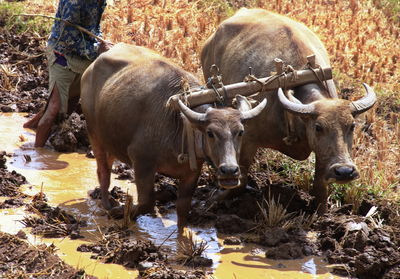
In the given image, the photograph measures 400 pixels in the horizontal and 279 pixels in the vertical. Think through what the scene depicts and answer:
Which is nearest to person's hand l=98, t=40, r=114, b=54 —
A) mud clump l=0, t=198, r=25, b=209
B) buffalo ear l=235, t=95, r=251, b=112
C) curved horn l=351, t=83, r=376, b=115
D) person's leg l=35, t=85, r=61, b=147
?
person's leg l=35, t=85, r=61, b=147

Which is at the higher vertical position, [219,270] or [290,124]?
[290,124]

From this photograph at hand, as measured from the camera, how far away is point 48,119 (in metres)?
7.80

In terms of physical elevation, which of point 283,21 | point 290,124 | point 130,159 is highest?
point 283,21

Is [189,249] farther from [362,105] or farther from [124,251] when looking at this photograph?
[362,105]

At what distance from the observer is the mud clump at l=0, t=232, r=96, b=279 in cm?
477

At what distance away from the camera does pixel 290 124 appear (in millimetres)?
6195

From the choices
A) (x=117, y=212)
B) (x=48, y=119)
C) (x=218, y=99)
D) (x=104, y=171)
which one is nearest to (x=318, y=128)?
(x=218, y=99)

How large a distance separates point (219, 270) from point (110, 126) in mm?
1626

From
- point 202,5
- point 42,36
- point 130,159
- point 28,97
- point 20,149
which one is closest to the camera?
point 130,159

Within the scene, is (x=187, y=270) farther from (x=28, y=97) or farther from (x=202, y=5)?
(x=202, y=5)

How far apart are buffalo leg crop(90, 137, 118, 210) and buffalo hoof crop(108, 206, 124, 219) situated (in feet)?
0.66

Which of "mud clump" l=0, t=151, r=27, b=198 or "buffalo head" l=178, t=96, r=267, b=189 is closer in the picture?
"buffalo head" l=178, t=96, r=267, b=189

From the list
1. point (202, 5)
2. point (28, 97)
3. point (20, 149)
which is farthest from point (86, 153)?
point (202, 5)

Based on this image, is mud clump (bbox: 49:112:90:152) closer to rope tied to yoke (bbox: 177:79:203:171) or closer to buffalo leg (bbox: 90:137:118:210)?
buffalo leg (bbox: 90:137:118:210)
